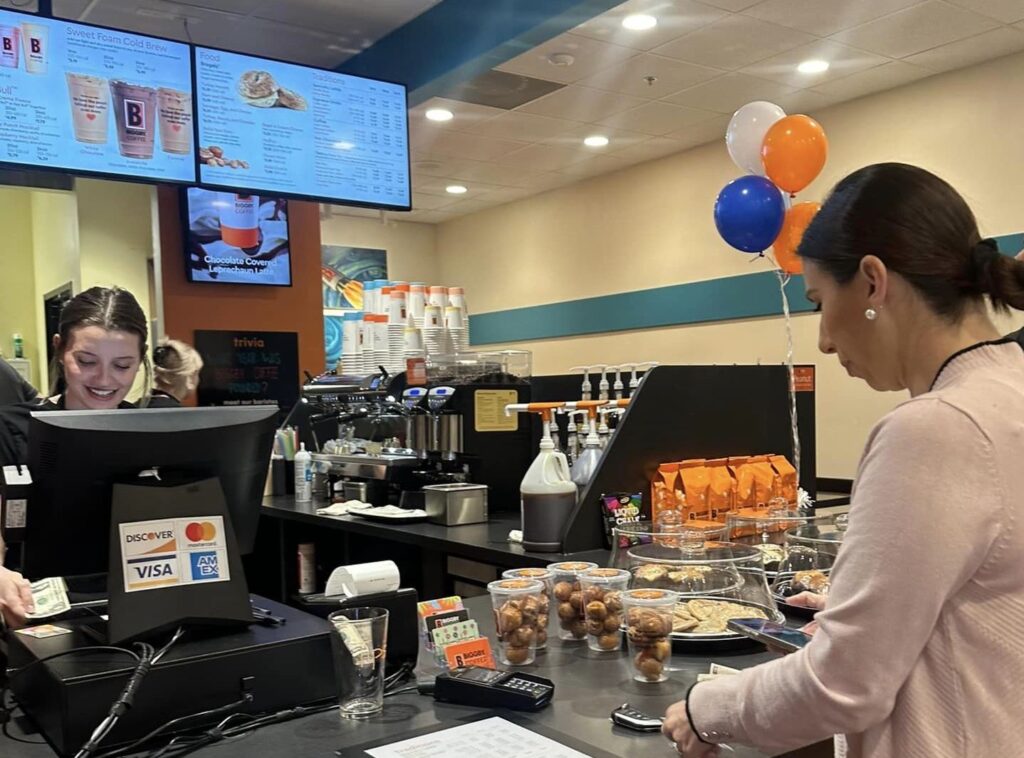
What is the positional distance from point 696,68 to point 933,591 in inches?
190

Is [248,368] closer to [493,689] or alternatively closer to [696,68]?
[696,68]

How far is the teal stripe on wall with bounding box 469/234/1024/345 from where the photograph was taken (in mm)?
6617

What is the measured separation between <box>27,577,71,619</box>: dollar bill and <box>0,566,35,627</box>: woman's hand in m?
0.04

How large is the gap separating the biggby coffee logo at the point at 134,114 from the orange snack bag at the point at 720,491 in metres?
2.69

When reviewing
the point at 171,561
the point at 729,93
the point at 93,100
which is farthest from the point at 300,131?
the point at 171,561

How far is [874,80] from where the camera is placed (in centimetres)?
565

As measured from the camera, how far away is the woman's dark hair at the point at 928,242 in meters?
1.09

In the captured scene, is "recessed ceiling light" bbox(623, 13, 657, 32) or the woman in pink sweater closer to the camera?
the woman in pink sweater

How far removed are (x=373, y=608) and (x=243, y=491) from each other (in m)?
0.37

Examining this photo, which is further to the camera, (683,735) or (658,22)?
(658,22)

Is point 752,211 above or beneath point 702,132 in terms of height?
beneath

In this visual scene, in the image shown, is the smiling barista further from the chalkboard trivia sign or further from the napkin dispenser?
the chalkboard trivia sign

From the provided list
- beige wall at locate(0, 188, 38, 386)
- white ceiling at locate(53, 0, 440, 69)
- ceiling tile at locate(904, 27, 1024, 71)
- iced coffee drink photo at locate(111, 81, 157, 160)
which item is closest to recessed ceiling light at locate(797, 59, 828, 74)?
ceiling tile at locate(904, 27, 1024, 71)

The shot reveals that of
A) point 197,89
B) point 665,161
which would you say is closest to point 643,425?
point 197,89
